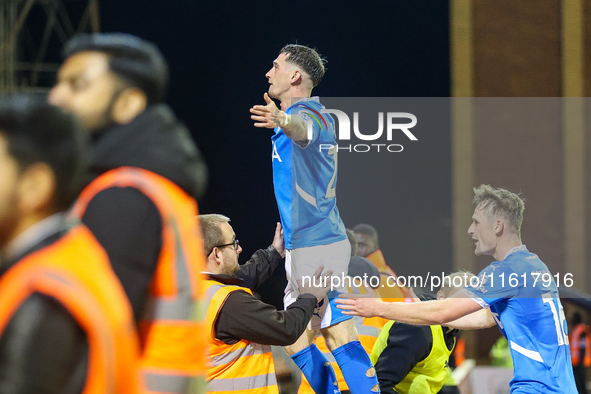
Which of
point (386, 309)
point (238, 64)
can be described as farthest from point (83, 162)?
point (238, 64)

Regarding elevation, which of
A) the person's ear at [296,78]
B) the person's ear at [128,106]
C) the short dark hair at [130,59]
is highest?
the person's ear at [296,78]

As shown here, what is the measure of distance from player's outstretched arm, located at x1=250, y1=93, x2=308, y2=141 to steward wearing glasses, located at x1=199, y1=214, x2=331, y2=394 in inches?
23.0

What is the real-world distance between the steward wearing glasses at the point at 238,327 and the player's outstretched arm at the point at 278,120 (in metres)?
0.58

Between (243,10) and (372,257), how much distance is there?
4628 millimetres

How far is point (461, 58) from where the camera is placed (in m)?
9.50

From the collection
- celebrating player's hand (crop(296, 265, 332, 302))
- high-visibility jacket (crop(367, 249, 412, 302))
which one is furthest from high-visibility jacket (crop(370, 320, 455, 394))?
celebrating player's hand (crop(296, 265, 332, 302))

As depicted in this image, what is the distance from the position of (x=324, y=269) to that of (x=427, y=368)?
92 centimetres

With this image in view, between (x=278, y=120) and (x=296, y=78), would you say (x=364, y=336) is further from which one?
(x=278, y=120)

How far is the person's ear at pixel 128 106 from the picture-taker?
1515mm

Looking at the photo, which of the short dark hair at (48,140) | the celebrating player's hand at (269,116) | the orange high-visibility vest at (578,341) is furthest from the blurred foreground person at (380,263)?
the orange high-visibility vest at (578,341)

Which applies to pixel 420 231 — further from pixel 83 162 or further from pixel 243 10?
pixel 243 10

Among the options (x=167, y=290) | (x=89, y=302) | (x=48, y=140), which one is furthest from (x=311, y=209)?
(x=89, y=302)

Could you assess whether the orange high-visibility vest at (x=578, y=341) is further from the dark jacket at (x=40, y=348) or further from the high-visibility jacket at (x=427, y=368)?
the dark jacket at (x=40, y=348)

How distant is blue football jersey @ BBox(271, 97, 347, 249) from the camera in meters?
3.38
